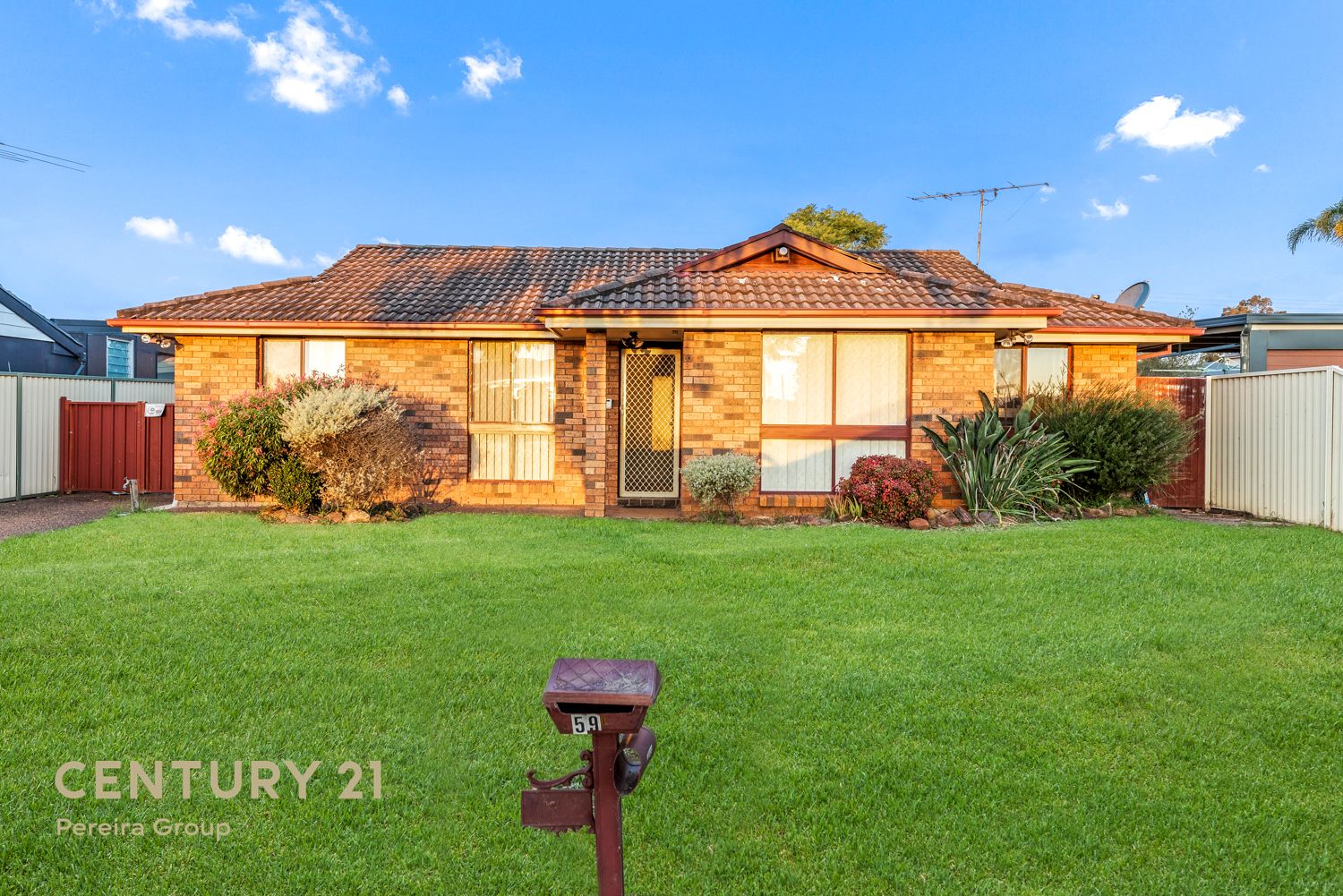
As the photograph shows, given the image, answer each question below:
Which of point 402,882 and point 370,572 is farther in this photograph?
point 370,572

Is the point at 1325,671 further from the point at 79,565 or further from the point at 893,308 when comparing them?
the point at 79,565

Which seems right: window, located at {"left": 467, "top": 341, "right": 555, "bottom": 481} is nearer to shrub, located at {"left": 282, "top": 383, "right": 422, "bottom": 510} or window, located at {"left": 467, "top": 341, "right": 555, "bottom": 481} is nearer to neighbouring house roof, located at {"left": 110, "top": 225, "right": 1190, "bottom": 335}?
neighbouring house roof, located at {"left": 110, "top": 225, "right": 1190, "bottom": 335}

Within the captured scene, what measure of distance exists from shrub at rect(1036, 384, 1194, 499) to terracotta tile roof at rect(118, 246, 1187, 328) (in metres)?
1.68

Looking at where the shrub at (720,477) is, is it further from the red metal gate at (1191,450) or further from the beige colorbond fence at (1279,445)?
the beige colorbond fence at (1279,445)

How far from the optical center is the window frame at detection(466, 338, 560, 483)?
11531mm

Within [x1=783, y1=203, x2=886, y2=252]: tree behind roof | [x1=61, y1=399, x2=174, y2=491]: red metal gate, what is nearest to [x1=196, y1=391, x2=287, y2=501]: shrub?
[x1=61, y1=399, x2=174, y2=491]: red metal gate

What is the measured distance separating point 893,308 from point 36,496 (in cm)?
1500

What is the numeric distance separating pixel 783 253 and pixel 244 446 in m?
8.38

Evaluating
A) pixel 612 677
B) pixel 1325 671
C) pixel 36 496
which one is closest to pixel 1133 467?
pixel 1325 671

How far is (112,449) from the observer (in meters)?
13.4

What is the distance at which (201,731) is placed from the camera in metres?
3.50

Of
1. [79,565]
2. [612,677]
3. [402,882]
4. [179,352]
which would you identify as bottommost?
[402,882]

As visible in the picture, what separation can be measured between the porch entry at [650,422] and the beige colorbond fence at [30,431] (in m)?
10.5

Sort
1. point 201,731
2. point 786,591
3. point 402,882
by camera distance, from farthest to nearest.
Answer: point 786,591, point 201,731, point 402,882
